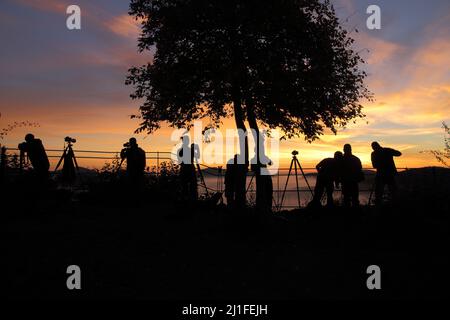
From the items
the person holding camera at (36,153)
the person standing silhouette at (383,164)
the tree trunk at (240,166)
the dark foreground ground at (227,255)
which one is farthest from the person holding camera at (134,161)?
the person standing silhouette at (383,164)

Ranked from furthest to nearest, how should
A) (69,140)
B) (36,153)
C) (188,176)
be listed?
(69,140) → (188,176) → (36,153)

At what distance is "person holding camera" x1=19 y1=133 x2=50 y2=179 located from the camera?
14.1 metres

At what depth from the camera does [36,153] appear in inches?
556

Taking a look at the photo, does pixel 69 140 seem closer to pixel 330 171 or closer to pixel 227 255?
pixel 227 255

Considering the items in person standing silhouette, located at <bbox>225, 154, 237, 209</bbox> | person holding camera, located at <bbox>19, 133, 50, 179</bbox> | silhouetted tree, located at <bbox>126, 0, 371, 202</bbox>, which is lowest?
person standing silhouette, located at <bbox>225, 154, 237, 209</bbox>

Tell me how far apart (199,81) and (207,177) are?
543 centimetres

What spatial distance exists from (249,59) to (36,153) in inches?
326

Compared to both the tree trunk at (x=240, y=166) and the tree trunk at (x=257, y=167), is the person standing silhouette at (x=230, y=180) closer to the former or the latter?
the tree trunk at (x=240, y=166)

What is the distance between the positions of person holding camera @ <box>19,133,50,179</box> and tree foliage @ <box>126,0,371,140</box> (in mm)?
3997

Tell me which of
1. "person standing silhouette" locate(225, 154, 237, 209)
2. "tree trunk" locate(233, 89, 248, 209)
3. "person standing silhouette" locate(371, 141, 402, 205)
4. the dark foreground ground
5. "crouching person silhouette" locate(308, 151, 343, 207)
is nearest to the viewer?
the dark foreground ground

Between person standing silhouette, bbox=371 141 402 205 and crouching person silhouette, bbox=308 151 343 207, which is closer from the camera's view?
crouching person silhouette, bbox=308 151 343 207

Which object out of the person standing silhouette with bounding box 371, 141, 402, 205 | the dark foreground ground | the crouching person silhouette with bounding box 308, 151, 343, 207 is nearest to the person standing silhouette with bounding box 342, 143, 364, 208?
the crouching person silhouette with bounding box 308, 151, 343, 207

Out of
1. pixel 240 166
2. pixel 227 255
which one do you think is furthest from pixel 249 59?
pixel 227 255

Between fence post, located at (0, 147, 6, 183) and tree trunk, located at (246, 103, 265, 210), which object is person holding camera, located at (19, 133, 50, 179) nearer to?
fence post, located at (0, 147, 6, 183)
